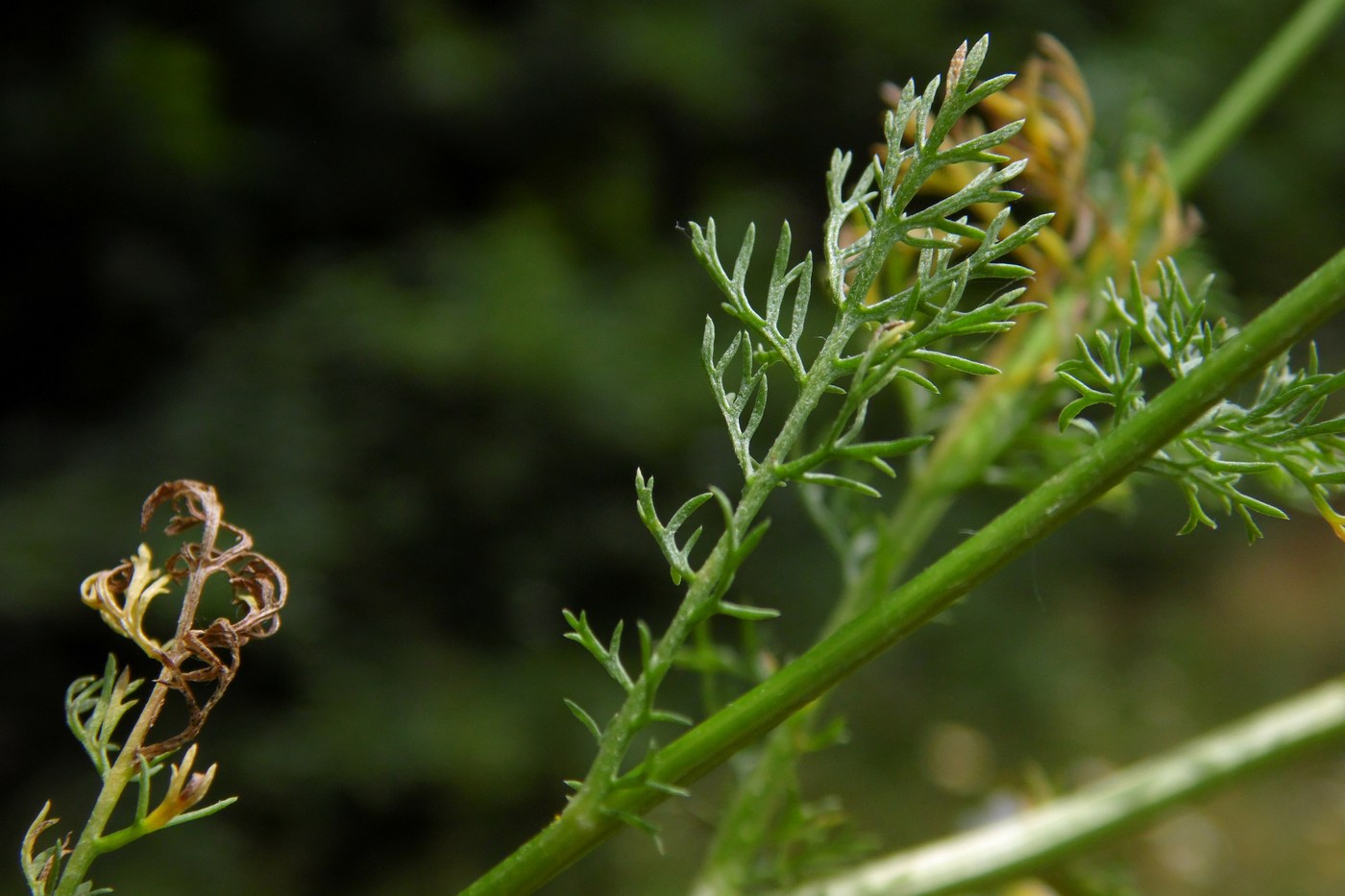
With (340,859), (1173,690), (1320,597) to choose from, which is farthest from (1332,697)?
(1320,597)

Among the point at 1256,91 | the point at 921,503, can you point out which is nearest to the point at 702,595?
the point at 921,503

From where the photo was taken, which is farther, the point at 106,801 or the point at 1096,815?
the point at 1096,815

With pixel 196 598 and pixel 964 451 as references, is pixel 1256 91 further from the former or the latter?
pixel 196 598

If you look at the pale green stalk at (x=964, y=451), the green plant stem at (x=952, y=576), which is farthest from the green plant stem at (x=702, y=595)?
the pale green stalk at (x=964, y=451)

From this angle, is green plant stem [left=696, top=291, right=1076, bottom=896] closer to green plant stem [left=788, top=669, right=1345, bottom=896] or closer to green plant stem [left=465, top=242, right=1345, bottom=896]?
green plant stem [left=788, top=669, right=1345, bottom=896]

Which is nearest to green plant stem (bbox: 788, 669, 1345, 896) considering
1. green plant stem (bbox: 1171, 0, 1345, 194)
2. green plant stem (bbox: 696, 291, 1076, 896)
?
green plant stem (bbox: 696, 291, 1076, 896)

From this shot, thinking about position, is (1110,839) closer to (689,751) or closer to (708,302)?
(689,751)
